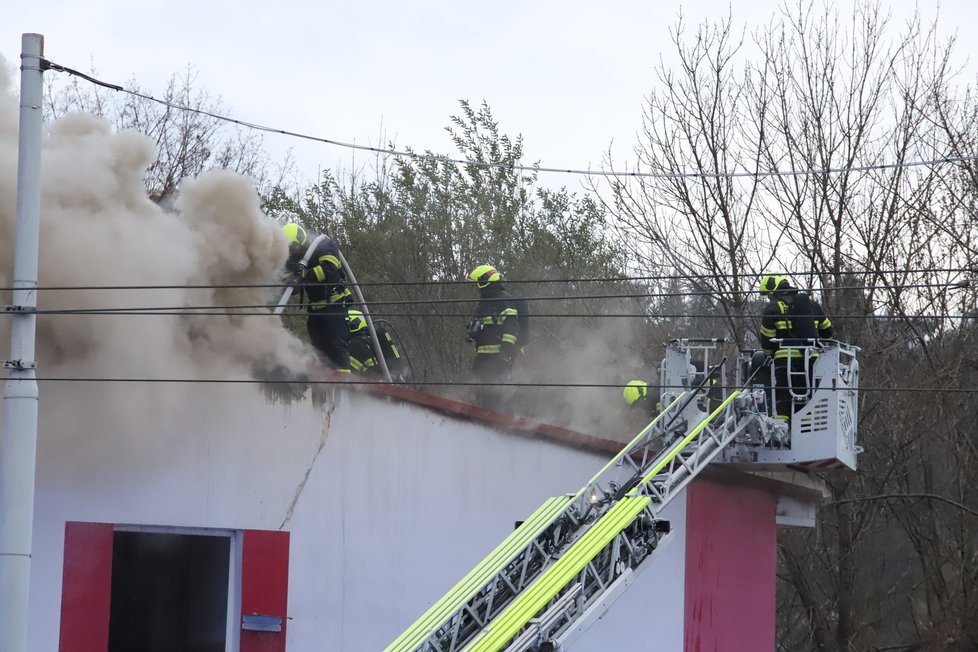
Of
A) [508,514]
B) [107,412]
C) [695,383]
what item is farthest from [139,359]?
[695,383]

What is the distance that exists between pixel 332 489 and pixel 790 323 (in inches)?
184

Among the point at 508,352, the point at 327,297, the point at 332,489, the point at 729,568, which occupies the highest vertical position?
the point at 327,297

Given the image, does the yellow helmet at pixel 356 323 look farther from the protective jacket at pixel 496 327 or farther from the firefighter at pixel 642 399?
the firefighter at pixel 642 399

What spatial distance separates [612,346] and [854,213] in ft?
15.1

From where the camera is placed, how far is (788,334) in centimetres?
1269

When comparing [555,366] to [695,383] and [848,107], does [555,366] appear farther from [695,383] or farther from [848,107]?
[695,383]

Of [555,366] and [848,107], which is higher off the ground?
[848,107]

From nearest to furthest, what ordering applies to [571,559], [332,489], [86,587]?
[571,559] < [86,587] < [332,489]

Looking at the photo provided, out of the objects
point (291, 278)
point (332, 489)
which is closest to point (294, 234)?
point (291, 278)

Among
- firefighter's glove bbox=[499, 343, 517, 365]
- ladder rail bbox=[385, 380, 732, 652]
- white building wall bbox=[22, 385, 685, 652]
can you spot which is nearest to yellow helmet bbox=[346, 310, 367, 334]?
firefighter's glove bbox=[499, 343, 517, 365]

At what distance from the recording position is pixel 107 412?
1192 centimetres

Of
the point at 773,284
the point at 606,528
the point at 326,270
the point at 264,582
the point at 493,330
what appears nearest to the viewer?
the point at 606,528

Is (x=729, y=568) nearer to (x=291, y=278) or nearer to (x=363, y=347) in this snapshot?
(x=363, y=347)

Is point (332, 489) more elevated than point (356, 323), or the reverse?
point (356, 323)
